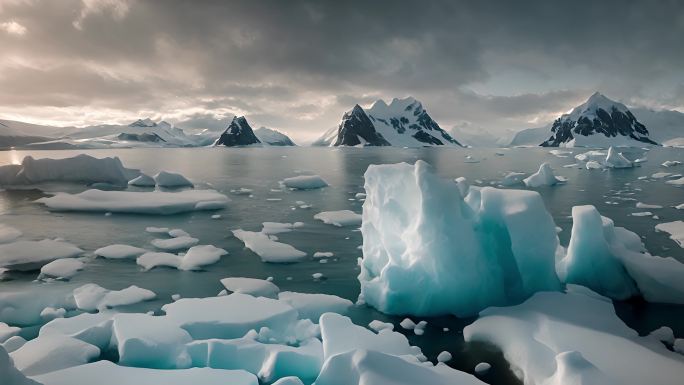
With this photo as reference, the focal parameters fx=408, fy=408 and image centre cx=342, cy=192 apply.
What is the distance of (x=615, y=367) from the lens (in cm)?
602

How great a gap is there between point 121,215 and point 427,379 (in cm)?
1790

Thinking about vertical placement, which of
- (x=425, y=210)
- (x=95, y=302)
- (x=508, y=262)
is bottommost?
(x=95, y=302)

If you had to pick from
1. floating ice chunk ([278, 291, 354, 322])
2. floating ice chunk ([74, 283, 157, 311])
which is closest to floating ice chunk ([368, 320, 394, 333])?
floating ice chunk ([278, 291, 354, 322])

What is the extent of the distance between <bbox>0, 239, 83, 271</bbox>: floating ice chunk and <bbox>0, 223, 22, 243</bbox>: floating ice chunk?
0.95 metres

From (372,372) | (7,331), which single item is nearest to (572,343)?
(372,372)

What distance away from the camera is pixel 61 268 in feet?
37.1

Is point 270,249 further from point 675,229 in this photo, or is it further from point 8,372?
point 675,229

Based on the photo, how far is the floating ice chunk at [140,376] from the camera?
5492mm

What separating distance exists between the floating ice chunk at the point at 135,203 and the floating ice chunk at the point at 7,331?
12686mm

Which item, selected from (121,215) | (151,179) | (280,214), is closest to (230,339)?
(280,214)

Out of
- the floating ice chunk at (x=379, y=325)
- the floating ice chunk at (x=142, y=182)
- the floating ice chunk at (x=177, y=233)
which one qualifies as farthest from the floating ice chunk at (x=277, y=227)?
the floating ice chunk at (x=142, y=182)

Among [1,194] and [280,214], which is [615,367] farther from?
[1,194]

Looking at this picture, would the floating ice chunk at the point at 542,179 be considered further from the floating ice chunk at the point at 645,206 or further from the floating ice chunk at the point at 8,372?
the floating ice chunk at the point at 8,372

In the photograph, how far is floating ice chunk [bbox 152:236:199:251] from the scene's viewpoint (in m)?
13.5
